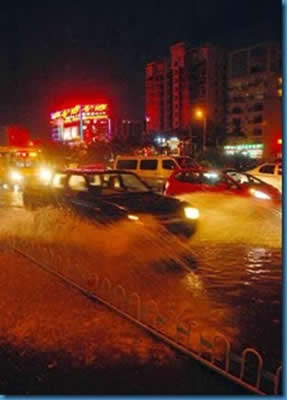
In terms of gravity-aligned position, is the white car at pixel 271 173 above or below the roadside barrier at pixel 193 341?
above

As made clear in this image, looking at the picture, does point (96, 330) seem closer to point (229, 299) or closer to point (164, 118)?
point (229, 299)

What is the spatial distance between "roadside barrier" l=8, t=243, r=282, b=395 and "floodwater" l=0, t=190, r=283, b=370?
121 millimetres

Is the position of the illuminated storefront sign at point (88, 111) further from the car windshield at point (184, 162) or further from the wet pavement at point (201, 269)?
the wet pavement at point (201, 269)

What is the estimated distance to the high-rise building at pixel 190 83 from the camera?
10681 cm

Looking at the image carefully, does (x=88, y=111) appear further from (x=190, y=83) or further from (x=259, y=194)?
(x=259, y=194)

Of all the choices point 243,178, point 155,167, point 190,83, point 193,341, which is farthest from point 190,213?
point 190,83

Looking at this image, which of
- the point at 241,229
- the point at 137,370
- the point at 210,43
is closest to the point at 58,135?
the point at 210,43

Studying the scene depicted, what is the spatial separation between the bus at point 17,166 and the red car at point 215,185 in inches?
381

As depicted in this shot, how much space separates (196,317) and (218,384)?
4.98 ft

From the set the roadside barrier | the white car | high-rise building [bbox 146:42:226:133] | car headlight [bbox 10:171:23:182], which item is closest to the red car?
the white car

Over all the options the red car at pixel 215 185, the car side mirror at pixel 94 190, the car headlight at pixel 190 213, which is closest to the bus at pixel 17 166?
the red car at pixel 215 185

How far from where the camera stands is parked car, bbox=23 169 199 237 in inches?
343

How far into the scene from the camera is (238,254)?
8844mm

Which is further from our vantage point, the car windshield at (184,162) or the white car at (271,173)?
the car windshield at (184,162)
